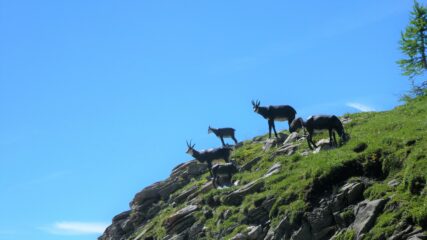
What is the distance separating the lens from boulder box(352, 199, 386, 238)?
2505 cm

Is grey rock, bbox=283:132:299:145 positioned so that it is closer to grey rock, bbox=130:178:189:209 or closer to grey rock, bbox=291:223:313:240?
grey rock, bbox=130:178:189:209

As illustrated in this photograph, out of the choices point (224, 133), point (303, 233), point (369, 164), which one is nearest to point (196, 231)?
point (303, 233)

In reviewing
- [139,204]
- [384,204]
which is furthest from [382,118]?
[139,204]

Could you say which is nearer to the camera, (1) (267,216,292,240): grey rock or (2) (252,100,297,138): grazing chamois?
(1) (267,216,292,240): grey rock

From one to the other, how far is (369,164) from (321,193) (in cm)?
249

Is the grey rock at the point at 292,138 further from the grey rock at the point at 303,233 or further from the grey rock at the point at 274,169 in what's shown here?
the grey rock at the point at 303,233

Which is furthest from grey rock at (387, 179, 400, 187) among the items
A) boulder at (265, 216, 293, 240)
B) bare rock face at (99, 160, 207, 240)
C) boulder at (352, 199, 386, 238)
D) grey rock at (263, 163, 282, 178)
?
bare rock face at (99, 160, 207, 240)

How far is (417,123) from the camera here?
32.8m

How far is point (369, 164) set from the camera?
2953cm

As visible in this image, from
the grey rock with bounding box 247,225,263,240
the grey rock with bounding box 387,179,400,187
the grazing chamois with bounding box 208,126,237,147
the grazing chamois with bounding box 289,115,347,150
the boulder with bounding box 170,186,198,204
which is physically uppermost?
the grazing chamois with bounding box 208,126,237,147

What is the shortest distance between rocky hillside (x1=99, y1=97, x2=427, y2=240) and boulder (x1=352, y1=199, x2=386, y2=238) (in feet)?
0.12

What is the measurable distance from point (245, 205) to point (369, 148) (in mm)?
6879

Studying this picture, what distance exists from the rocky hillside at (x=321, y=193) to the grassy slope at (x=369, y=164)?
0.05m

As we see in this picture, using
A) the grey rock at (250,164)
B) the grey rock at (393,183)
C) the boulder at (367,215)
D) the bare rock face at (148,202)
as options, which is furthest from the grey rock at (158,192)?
the boulder at (367,215)
